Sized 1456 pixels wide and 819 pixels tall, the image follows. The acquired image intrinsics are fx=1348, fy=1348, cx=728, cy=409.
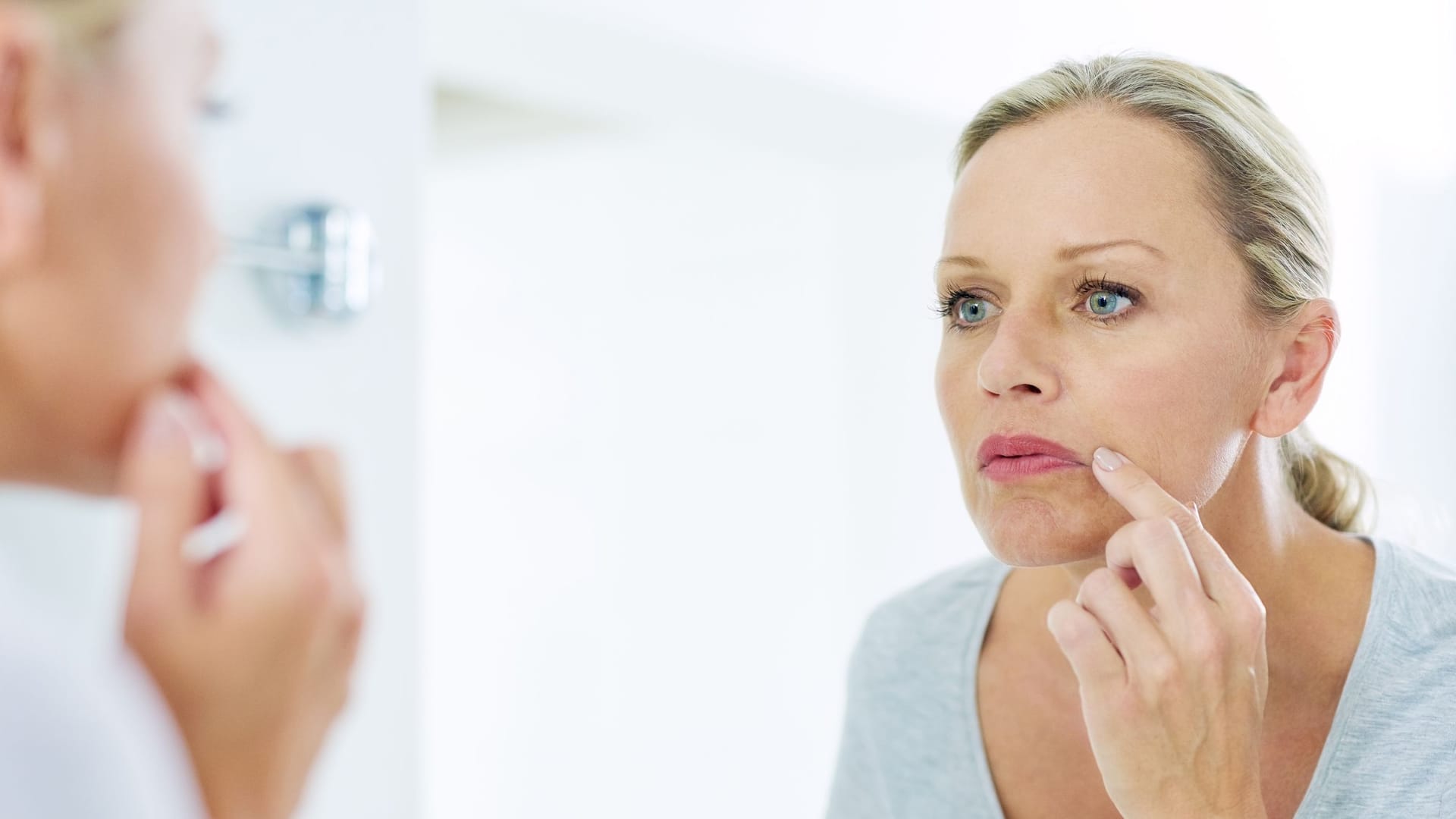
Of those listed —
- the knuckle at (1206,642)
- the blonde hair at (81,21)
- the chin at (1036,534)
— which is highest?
the blonde hair at (81,21)

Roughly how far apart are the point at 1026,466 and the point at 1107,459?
0.16 ft

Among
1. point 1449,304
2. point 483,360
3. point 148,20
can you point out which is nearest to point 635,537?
point 483,360

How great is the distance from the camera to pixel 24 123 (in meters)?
0.43

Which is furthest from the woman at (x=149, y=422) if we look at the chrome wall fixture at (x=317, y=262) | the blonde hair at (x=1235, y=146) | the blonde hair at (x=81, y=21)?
the blonde hair at (x=1235, y=146)

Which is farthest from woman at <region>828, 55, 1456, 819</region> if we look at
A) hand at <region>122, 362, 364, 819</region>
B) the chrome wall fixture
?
hand at <region>122, 362, 364, 819</region>

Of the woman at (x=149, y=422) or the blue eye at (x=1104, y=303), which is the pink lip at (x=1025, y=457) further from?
the woman at (x=149, y=422)

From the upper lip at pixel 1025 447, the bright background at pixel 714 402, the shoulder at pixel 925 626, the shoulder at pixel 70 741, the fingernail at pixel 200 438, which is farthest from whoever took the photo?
the bright background at pixel 714 402

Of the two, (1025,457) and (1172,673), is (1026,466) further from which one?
(1172,673)

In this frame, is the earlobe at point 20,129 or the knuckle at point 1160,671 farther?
the knuckle at point 1160,671

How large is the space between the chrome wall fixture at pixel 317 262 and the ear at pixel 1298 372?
587mm

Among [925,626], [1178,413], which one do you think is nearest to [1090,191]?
[1178,413]

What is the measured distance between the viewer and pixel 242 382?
743mm

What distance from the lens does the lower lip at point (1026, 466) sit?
0.86 meters

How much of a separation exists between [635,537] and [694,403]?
0.96 ft
